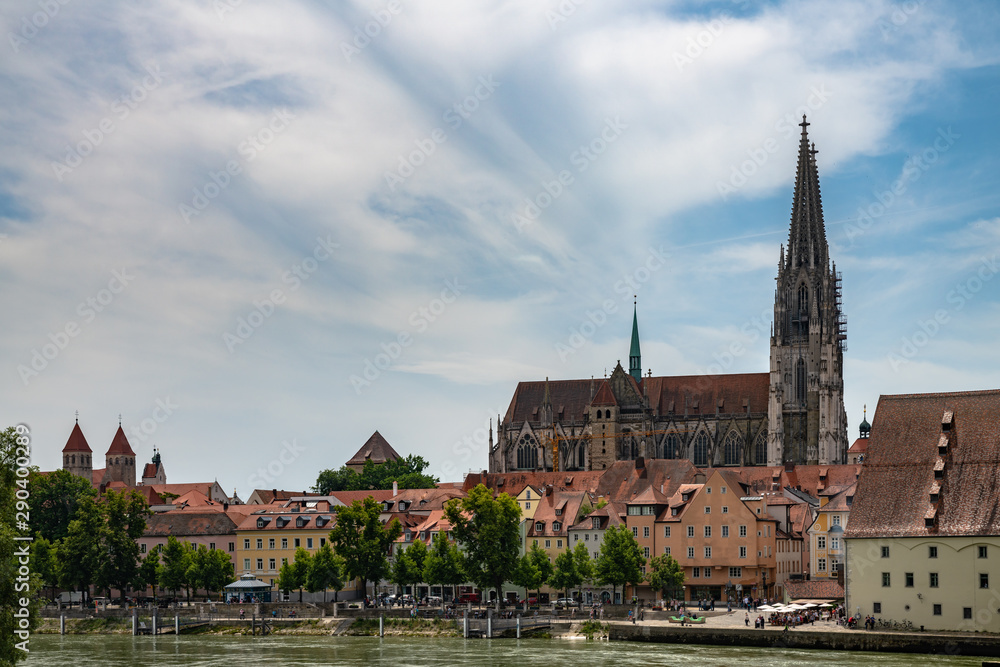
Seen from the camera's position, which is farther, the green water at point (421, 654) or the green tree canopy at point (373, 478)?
the green tree canopy at point (373, 478)

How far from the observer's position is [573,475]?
142 m

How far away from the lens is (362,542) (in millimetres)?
101312

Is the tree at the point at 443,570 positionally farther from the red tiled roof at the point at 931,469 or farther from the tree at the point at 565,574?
the red tiled roof at the point at 931,469

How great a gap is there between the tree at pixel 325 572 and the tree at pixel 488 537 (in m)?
10.3

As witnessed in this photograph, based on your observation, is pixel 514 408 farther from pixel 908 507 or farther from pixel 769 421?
pixel 908 507

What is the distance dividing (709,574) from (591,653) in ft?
101

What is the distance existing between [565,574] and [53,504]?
6043cm

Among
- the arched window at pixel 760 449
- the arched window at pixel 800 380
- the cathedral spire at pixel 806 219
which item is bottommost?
the arched window at pixel 760 449

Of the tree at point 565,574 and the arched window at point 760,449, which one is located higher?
the arched window at point 760,449

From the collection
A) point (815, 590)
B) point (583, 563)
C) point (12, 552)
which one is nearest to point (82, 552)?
point (583, 563)

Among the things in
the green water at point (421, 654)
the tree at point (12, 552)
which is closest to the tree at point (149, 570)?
the green water at point (421, 654)

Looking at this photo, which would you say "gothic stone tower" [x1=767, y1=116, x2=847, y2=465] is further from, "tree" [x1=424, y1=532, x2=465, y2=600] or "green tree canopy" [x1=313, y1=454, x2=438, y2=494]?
"tree" [x1=424, y1=532, x2=465, y2=600]

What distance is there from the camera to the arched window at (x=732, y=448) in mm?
177125

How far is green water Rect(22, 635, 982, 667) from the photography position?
225 ft
